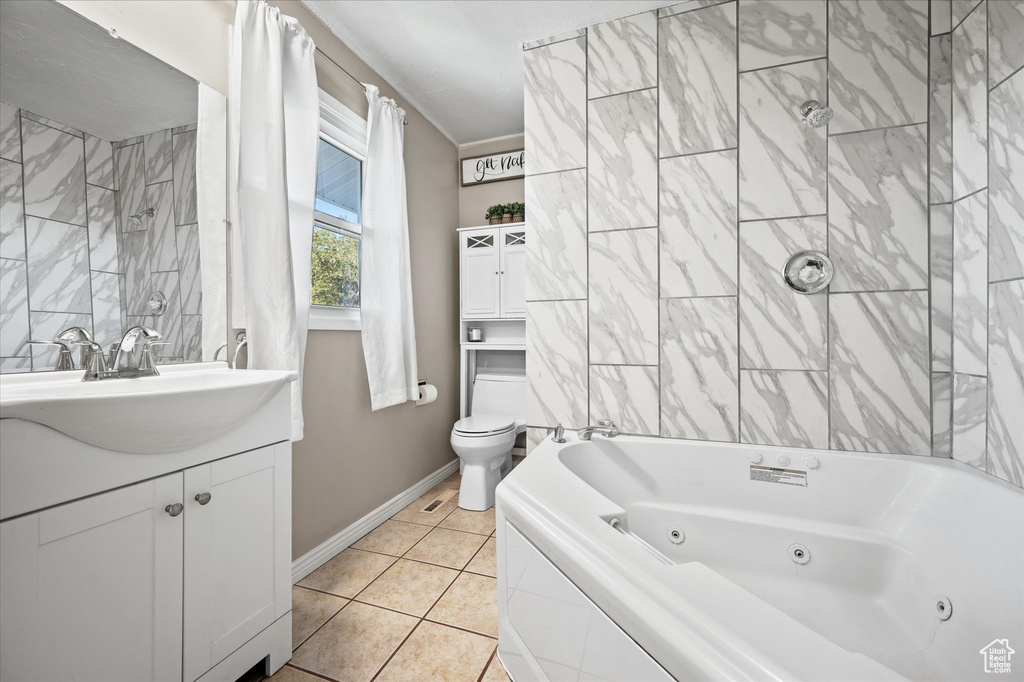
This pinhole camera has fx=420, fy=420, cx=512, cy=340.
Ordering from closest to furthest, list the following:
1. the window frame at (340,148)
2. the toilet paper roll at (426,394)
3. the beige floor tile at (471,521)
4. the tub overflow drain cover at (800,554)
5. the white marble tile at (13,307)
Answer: the white marble tile at (13,307) → the tub overflow drain cover at (800,554) → the window frame at (340,148) → the beige floor tile at (471,521) → the toilet paper roll at (426,394)

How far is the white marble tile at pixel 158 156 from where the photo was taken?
1.29 metres

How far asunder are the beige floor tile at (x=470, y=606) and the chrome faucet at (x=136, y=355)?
123cm

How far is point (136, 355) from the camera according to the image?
1.22m

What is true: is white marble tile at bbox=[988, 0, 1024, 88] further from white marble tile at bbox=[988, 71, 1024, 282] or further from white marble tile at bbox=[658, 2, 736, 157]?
white marble tile at bbox=[658, 2, 736, 157]

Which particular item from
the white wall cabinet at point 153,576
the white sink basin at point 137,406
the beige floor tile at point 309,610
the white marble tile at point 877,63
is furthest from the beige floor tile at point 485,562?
the white marble tile at point 877,63

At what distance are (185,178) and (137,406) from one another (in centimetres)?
89

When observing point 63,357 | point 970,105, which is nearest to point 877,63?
point 970,105

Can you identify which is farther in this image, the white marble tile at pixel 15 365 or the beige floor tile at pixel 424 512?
the beige floor tile at pixel 424 512

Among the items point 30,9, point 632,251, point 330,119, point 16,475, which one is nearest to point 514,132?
point 330,119

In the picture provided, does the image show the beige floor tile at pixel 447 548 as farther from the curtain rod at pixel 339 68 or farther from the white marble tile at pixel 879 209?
the curtain rod at pixel 339 68

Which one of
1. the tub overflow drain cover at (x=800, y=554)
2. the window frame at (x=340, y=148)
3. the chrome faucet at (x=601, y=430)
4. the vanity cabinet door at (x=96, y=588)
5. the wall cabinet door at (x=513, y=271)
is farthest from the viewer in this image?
the wall cabinet door at (x=513, y=271)

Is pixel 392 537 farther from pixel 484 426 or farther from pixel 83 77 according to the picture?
pixel 83 77

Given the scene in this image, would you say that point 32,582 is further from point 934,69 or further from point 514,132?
point 514,132

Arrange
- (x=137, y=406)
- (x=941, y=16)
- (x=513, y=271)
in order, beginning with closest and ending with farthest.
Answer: (x=137, y=406) → (x=941, y=16) → (x=513, y=271)
